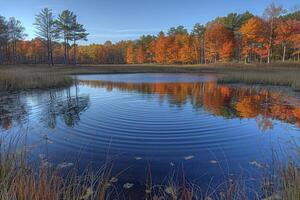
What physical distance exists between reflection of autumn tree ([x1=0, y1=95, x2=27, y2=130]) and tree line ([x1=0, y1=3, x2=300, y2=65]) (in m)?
40.5

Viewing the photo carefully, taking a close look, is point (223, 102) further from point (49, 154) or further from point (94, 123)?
point (49, 154)

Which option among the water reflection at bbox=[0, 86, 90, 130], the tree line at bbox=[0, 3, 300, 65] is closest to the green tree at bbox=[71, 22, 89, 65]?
the tree line at bbox=[0, 3, 300, 65]

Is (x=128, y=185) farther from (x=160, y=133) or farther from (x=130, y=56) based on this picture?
(x=130, y=56)

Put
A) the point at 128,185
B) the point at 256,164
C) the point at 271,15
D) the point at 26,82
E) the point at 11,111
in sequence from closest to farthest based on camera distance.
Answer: the point at 128,185 < the point at 256,164 < the point at 11,111 < the point at 26,82 < the point at 271,15

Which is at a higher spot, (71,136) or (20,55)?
(20,55)

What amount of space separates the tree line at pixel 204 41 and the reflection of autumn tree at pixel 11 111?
40.5 metres

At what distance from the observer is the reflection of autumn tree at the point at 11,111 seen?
32.1 feet

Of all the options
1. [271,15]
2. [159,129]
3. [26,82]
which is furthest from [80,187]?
[271,15]

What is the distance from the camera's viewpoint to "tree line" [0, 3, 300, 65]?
161ft

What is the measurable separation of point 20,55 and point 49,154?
282 ft

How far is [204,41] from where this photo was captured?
227ft

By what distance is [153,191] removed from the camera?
479 centimetres

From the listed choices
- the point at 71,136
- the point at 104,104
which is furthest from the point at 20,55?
the point at 71,136

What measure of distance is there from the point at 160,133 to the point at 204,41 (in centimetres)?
6475
